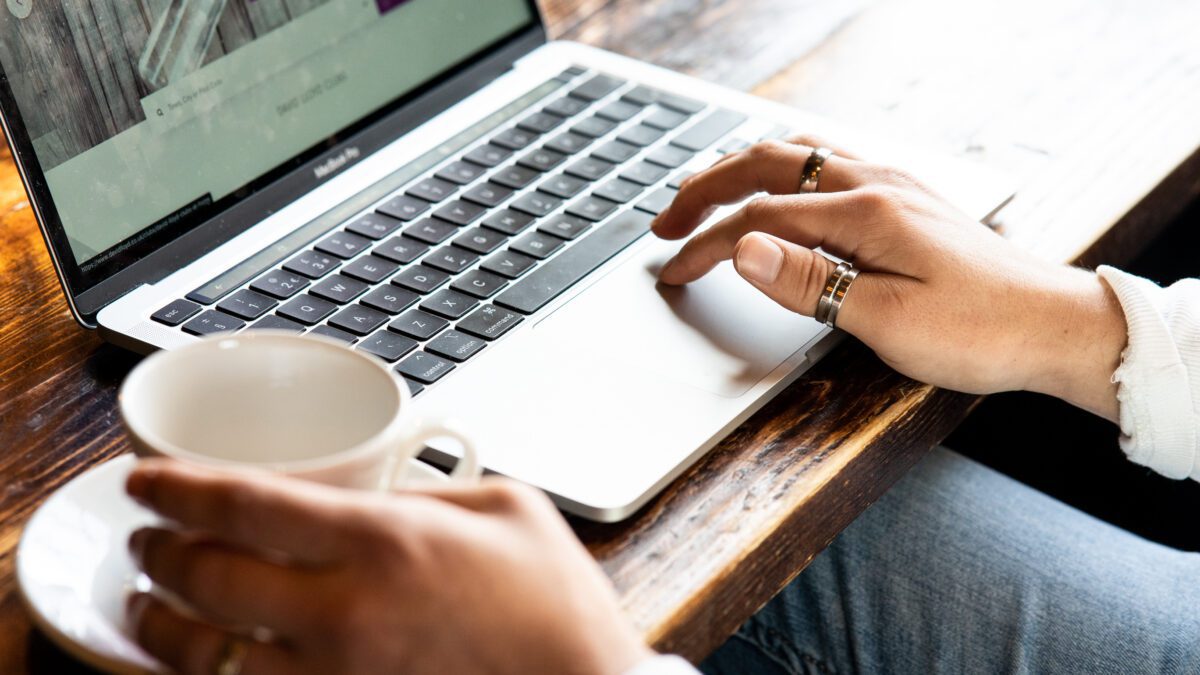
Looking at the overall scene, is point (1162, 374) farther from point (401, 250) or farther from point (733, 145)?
point (401, 250)

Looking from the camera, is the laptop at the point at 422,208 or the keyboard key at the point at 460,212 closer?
the laptop at the point at 422,208

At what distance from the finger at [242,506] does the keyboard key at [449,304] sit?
29 cm

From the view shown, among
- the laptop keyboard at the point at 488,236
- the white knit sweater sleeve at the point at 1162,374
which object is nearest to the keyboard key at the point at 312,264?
the laptop keyboard at the point at 488,236

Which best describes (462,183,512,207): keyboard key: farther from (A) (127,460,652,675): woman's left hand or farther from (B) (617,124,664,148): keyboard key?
(A) (127,460,652,675): woman's left hand

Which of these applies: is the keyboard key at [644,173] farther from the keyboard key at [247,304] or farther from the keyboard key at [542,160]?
the keyboard key at [247,304]

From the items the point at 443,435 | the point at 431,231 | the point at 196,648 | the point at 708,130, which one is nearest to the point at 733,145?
the point at 708,130

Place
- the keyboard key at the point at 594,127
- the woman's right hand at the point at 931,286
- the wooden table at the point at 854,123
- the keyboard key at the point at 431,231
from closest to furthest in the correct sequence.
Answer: the wooden table at the point at 854,123
the woman's right hand at the point at 931,286
the keyboard key at the point at 431,231
the keyboard key at the point at 594,127

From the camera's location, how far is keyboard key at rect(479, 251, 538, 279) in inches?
29.1

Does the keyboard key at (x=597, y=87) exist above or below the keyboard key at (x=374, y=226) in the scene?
above

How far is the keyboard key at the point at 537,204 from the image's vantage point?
31.4 inches

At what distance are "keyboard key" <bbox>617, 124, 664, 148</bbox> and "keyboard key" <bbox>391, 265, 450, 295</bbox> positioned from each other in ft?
0.66

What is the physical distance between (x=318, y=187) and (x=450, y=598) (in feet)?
1.51

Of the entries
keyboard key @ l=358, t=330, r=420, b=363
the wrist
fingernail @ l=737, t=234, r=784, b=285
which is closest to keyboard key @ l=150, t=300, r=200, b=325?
keyboard key @ l=358, t=330, r=420, b=363

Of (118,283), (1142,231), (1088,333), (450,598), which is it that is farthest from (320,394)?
(1142,231)
